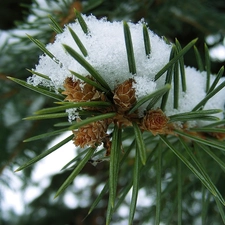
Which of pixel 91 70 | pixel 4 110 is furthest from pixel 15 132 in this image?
pixel 91 70

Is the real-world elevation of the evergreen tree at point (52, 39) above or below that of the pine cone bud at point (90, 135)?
above

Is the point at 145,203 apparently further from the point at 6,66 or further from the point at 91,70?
the point at 91,70

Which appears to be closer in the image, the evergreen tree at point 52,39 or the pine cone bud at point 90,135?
the pine cone bud at point 90,135

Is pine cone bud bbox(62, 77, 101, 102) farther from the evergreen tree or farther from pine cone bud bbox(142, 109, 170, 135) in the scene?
the evergreen tree

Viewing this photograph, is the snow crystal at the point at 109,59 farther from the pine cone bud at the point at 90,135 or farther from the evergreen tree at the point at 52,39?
the evergreen tree at the point at 52,39

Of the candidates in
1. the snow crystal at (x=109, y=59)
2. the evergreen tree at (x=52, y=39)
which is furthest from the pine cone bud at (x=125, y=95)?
the evergreen tree at (x=52, y=39)

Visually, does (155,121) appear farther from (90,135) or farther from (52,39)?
(52,39)
